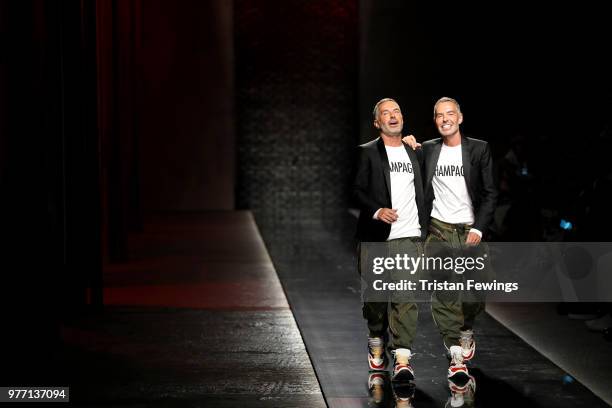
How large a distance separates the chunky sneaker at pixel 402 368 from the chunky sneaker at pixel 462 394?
21cm

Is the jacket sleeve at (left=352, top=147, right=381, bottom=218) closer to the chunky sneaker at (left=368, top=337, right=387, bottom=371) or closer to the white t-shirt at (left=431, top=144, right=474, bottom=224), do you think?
the white t-shirt at (left=431, top=144, right=474, bottom=224)

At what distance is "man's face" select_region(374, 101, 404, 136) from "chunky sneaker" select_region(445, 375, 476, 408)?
1262mm

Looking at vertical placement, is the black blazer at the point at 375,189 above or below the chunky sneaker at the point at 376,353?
above

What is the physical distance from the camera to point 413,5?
1470 cm

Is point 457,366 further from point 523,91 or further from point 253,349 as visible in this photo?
point 523,91

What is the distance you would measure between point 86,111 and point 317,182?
1060 centimetres

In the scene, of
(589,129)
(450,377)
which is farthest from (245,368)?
(589,129)

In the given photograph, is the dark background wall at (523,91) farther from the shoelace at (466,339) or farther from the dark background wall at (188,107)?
the dark background wall at (188,107)

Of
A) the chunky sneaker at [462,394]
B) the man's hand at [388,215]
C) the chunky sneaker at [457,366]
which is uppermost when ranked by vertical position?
the man's hand at [388,215]

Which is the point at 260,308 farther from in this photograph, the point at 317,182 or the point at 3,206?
the point at 317,182

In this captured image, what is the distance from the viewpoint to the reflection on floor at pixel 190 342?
4770mm

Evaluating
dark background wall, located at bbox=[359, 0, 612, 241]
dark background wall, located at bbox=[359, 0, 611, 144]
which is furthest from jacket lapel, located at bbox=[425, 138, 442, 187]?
dark background wall, located at bbox=[359, 0, 611, 144]

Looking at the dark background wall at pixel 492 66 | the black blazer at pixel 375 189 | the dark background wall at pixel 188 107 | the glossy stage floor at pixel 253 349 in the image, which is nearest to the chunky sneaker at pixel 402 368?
the glossy stage floor at pixel 253 349

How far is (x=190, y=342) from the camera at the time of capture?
6027 millimetres
